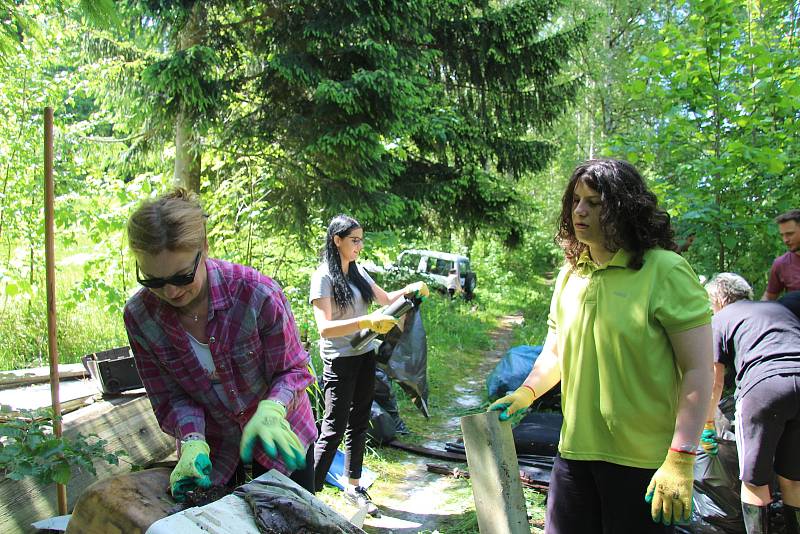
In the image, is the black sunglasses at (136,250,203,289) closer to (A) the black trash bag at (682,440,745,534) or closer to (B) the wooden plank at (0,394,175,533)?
(B) the wooden plank at (0,394,175,533)

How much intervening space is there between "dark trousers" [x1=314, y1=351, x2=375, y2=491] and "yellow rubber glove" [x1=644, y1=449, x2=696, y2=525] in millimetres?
2007

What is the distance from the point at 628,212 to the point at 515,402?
0.84 metres

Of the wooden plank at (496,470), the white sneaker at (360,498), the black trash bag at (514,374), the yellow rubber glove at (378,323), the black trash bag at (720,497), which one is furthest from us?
the black trash bag at (514,374)

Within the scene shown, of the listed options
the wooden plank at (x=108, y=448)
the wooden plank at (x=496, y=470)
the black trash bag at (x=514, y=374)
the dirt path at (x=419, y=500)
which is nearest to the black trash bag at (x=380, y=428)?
the dirt path at (x=419, y=500)

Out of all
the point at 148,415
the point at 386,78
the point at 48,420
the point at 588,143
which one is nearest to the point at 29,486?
the point at 48,420

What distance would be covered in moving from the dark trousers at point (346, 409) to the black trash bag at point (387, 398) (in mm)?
1178

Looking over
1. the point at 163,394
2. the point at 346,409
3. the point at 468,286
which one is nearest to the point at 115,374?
the point at 346,409

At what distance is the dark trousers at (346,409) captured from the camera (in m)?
3.32

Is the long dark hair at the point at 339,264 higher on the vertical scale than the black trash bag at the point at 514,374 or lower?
higher

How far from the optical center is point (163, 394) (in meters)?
1.83

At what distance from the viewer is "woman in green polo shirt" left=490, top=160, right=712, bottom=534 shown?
5.43 ft

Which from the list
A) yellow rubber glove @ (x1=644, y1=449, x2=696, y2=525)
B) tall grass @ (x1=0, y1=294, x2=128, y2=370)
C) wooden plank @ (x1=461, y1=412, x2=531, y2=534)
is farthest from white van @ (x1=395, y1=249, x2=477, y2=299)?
yellow rubber glove @ (x1=644, y1=449, x2=696, y2=525)

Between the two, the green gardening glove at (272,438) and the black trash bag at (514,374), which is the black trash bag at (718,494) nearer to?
the black trash bag at (514,374)

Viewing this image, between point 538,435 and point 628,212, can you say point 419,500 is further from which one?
point 628,212
